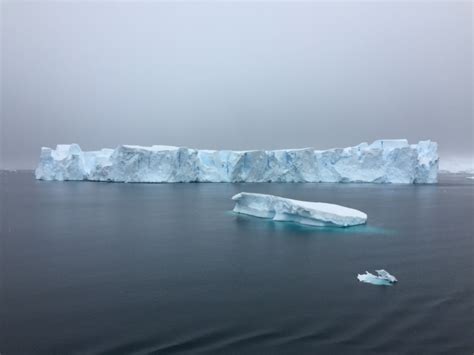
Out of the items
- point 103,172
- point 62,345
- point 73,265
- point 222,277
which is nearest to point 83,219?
point 73,265

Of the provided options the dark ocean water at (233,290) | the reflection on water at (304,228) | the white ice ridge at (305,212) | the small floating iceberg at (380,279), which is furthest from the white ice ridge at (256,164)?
the small floating iceberg at (380,279)

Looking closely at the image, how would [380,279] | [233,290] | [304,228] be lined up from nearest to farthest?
[233,290], [380,279], [304,228]

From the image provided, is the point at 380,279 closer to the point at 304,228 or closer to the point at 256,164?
the point at 304,228

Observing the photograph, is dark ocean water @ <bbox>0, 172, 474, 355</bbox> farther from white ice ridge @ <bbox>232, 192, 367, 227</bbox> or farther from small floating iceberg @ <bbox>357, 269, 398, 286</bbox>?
white ice ridge @ <bbox>232, 192, 367, 227</bbox>

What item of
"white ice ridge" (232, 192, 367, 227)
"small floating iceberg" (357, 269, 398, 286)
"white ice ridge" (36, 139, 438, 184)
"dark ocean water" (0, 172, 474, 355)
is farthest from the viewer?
"white ice ridge" (36, 139, 438, 184)

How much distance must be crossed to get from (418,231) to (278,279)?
6.86 m

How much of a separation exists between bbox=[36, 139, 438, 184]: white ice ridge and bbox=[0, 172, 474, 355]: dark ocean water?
17156 millimetres

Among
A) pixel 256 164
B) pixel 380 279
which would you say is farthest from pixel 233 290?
pixel 256 164

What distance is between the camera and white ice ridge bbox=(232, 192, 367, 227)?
11305 millimetres

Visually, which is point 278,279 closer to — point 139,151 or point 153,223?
point 153,223

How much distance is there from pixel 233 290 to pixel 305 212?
245 inches

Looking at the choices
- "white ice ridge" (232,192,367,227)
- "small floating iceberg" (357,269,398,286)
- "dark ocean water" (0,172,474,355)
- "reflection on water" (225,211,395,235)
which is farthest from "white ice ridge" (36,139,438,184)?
"small floating iceberg" (357,269,398,286)

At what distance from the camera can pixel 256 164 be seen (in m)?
30.0

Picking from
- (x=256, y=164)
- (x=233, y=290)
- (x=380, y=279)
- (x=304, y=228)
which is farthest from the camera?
(x=256, y=164)
